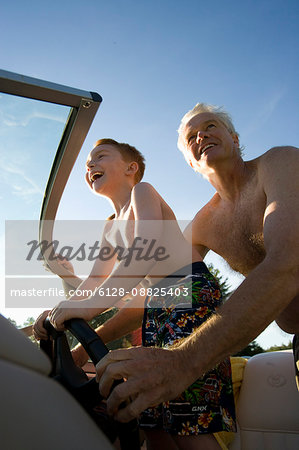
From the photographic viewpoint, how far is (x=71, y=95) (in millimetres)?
1655

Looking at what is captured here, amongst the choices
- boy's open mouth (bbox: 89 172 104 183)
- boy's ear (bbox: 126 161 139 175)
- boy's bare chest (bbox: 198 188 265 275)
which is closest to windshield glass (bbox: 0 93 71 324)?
boy's open mouth (bbox: 89 172 104 183)

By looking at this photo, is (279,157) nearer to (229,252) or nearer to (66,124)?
(229,252)

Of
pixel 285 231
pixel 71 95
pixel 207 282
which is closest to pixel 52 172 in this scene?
pixel 71 95

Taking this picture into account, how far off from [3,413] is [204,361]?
1.76ft

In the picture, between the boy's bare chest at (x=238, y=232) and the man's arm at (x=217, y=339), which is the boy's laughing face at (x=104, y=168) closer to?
the boy's bare chest at (x=238, y=232)

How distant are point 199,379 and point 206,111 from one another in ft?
5.77

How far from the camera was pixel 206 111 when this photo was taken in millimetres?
2326

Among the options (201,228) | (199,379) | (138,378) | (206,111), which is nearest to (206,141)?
(206,111)

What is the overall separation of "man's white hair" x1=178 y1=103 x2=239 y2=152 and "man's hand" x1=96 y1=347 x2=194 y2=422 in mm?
1804

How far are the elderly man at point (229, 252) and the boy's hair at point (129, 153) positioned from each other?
45 cm

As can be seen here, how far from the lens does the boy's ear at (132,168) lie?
8.28ft

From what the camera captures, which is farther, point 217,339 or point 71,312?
point 71,312

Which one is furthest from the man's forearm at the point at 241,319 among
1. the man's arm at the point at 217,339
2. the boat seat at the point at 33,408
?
the boat seat at the point at 33,408

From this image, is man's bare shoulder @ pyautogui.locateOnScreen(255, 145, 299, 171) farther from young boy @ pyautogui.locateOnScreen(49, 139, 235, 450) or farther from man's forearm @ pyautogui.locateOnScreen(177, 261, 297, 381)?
man's forearm @ pyautogui.locateOnScreen(177, 261, 297, 381)
